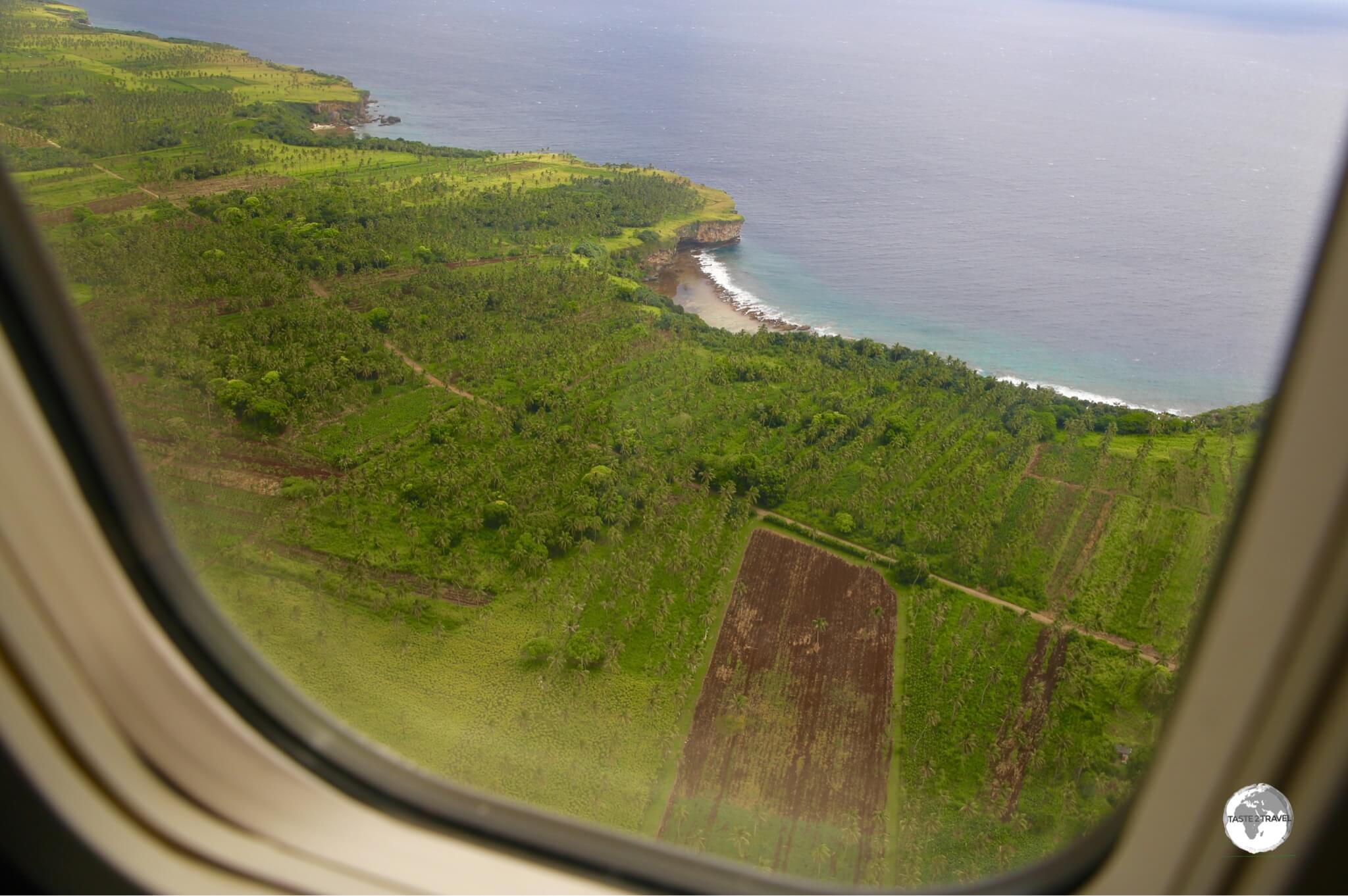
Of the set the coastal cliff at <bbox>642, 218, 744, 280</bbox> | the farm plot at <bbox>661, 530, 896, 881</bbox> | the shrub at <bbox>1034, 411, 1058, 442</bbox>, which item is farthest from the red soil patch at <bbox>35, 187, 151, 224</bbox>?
the coastal cliff at <bbox>642, 218, 744, 280</bbox>

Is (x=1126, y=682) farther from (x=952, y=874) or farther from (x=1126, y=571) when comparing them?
(x=1126, y=571)

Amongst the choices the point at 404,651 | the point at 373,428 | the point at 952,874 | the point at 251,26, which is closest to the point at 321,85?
the point at 251,26

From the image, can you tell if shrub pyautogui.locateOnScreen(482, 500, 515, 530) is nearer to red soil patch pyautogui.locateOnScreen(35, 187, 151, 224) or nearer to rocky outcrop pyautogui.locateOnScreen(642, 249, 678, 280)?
red soil patch pyautogui.locateOnScreen(35, 187, 151, 224)

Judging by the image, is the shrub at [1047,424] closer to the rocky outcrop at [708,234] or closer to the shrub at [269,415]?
the shrub at [269,415]

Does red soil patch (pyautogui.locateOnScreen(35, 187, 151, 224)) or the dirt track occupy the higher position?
red soil patch (pyautogui.locateOnScreen(35, 187, 151, 224))

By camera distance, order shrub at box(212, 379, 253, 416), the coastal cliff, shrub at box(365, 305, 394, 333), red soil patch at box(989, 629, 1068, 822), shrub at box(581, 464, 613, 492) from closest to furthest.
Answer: red soil patch at box(989, 629, 1068, 822) → shrub at box(212, 379, 253, 416) → shrub at box(581, 464, 613, 492) → shrub at box(365, 305, 394, 333) → the coastal cliff

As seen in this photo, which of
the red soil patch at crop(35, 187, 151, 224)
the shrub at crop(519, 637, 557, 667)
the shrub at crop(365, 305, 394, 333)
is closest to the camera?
the red soil patch at crop(35, 187, 151, 224)

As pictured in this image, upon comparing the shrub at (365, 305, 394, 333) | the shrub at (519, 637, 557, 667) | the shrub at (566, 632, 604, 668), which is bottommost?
the shrub at (519, 637, 557, 667)
